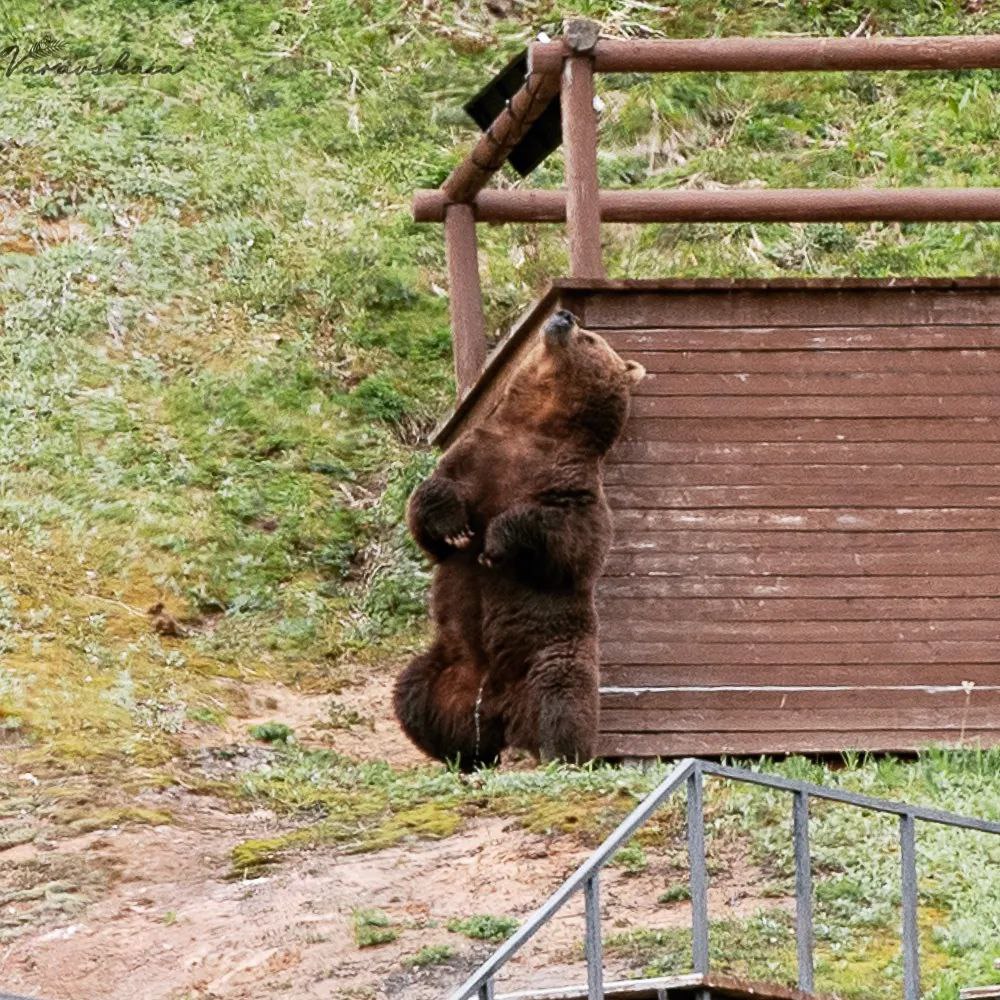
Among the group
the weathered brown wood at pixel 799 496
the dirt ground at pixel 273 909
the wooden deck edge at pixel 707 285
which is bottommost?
the dirt ground at pixel 273 909

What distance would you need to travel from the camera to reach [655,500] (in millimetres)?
11891

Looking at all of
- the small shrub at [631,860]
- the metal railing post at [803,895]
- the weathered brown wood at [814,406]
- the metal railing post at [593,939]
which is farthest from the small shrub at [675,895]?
the weathered brown wood at [814,406]

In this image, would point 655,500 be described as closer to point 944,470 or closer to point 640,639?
point 640,639

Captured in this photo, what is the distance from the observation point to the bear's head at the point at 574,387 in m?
11.4

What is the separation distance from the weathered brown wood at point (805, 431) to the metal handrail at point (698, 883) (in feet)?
13.9

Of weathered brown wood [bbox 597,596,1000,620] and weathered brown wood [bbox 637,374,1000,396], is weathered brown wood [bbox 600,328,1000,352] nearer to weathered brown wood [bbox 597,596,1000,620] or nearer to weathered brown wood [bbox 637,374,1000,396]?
weathered brown wood [bbox 637,374,1000,396]

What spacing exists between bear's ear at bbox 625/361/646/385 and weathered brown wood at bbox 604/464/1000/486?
50 cm

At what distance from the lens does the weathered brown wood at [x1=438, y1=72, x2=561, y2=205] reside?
12.4 m

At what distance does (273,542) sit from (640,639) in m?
5.60

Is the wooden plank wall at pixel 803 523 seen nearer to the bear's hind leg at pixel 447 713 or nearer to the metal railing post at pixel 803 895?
the bear's hind leg at pixel 447 713

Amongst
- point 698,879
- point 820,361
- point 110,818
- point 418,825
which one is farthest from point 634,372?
point 698,879

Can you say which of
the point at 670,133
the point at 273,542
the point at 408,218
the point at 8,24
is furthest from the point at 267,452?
the point at 8,24

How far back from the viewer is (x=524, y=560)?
36.7ft
